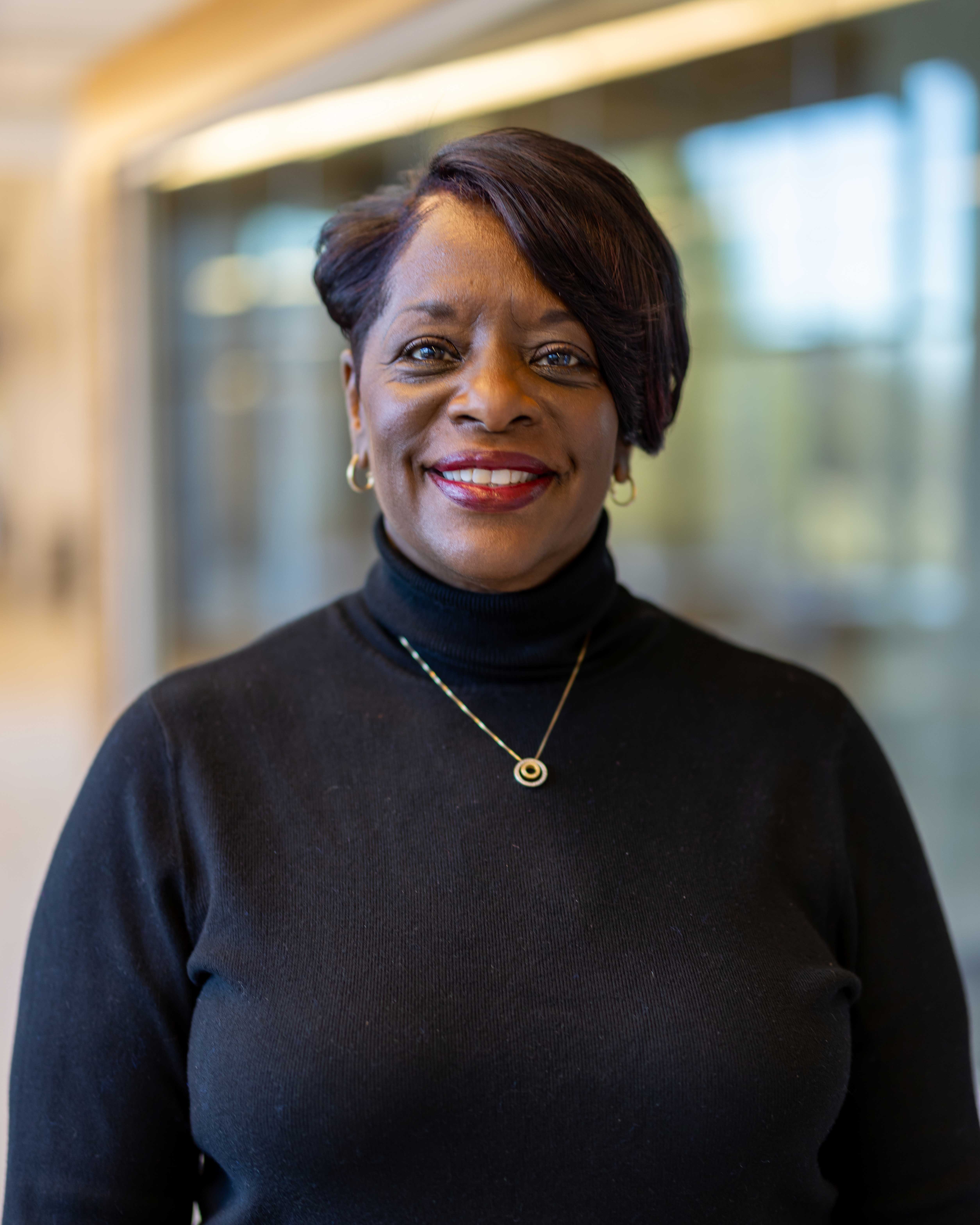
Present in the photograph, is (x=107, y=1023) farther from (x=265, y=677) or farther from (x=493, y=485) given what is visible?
(x=493, y=485)

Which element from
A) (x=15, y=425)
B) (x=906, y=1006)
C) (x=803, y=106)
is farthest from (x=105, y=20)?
(x=15, y=425)

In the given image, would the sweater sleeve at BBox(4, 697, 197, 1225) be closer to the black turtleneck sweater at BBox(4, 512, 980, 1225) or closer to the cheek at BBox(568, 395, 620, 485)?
the black turtleneck sweater at BBox(4, 512, 980, 1225)

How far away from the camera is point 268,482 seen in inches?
235

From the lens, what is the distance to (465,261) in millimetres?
1291

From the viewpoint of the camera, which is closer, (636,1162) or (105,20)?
(636,1162)

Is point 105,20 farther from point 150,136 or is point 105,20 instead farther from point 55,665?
point 55,665

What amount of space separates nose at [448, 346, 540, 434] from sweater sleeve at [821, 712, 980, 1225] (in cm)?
55

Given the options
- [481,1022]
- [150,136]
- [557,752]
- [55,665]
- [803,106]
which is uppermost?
[150,136]

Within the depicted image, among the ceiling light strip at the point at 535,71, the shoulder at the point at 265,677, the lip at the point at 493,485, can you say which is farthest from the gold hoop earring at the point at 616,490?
the ceiling light strip at the point at 535,71

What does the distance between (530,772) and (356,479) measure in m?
0.42

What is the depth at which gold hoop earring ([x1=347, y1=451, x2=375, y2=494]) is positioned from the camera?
144 centimetres

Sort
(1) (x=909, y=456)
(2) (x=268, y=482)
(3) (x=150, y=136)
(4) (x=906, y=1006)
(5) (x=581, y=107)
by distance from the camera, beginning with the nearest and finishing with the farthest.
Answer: (4) (x=906, y=1006) → (1) (x=909, y=456) → (5) (x=581, y=107) → (3) (x=150, y=136) → (2) (x=268, y=482)

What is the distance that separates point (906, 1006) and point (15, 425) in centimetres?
1172

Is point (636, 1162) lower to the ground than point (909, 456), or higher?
lower
